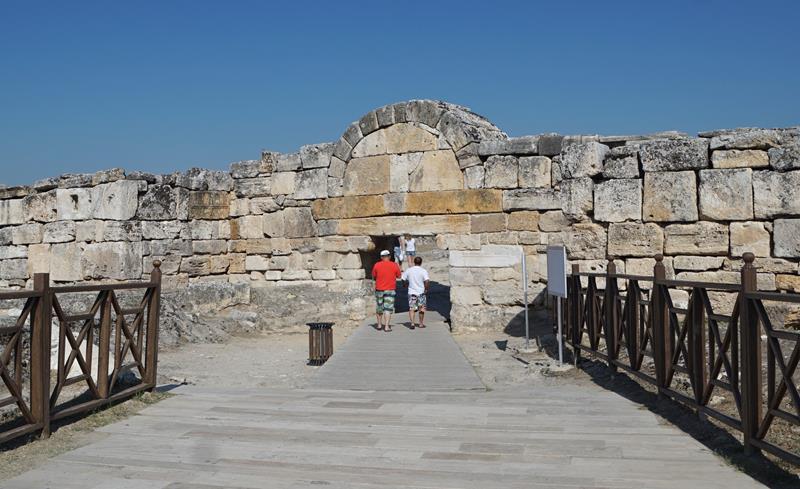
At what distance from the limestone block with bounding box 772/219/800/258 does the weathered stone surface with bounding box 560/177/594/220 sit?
101 inches

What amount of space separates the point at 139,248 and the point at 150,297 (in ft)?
22.2

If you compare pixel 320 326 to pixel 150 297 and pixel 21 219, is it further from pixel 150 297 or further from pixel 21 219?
pixel 21 219

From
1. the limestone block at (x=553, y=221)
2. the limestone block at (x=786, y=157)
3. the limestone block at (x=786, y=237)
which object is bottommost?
the limestone block at (x=786, y=237)

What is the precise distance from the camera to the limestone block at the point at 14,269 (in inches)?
561

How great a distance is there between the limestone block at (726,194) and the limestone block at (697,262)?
58cm

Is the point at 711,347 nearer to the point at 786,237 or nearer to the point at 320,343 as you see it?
the point at 786,237

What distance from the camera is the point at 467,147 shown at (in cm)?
1239

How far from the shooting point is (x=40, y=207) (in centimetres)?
1398

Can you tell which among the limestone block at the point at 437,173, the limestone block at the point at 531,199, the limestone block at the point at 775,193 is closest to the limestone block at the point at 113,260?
the limestone block at the point at 437,173

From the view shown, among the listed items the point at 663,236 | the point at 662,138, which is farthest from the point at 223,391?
the point at 662,138

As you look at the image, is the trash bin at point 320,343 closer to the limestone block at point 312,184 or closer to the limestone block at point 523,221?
the limestone block at point 523,221

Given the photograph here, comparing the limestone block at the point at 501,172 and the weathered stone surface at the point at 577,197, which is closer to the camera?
the weathered stone surface at the point at 577,197

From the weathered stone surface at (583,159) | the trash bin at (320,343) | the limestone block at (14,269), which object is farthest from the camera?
the limestone block at (14,269)

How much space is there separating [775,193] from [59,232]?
11849 mm
